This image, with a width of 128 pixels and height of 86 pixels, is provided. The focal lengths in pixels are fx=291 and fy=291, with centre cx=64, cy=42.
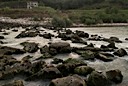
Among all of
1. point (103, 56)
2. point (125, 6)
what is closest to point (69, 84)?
point (103, 56)

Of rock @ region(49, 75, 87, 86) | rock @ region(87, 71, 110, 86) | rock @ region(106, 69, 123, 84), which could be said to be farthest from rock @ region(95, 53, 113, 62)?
rock @ region(49, 75, 87, 86)

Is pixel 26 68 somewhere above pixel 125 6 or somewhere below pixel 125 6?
above

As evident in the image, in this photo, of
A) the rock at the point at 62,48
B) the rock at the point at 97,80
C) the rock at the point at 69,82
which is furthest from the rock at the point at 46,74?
the rock at the point at 62,48

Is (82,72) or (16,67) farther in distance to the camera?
(16,67)

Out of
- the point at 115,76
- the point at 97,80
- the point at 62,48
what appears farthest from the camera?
the point at 62,48

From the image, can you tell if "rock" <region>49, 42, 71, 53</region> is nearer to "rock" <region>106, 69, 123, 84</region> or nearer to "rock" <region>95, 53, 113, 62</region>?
"rock" <region>95, 53, 113, 62</region>

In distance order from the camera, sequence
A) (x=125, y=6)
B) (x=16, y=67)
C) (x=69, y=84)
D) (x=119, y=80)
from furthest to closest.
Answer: (x=125, y=6)
(x=16, y=67)
(x=119, y=80)
(x=69, y=84)

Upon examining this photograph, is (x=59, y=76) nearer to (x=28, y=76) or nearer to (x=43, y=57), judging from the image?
(x=28, y=76)

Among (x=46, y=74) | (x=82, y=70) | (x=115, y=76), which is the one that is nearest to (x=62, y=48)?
(x=82, y=70)

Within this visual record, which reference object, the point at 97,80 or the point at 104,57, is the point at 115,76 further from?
the point at 104,57

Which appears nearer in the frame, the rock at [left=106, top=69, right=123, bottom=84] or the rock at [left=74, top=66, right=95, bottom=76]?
the rock at [left=106, top=69, right=123, bottom=84]

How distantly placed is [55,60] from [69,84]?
8131 millimetres

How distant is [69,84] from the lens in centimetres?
1852

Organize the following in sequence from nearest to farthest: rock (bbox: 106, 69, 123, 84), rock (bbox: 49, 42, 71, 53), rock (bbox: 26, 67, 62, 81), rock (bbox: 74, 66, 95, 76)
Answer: rock (bbox: 106, 69, 123, 84) < rock (bbox: 26, 67, 62, 81) < rock (bbox: 74, 66, 95, 76) < rock (bbox: 49, 42, 71, 53)
